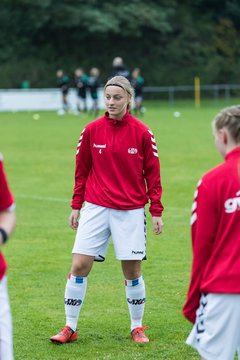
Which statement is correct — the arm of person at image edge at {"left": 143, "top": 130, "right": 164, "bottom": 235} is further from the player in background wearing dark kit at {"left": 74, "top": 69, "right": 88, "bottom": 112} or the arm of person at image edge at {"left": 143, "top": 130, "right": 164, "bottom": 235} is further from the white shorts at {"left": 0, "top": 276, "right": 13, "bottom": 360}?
the player in background wearing dark kit at {"left": 74, "top": 69, "right": 88, "bottom": 112}

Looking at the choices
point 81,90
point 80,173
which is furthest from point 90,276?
point 81,90

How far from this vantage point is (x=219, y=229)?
4879 mm

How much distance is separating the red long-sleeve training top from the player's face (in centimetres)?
7

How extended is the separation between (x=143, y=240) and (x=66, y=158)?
612 inches

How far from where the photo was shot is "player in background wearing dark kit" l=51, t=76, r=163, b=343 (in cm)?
745

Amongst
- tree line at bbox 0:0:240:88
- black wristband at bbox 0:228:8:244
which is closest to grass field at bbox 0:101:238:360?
black wristband at bbox 0:228:8:244

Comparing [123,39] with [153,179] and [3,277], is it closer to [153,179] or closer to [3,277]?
[153,179]

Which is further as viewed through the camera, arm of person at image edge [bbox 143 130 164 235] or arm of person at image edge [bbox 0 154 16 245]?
arm of person at image edge [bbox 143 130 164 235]

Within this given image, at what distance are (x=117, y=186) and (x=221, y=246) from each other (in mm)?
2678

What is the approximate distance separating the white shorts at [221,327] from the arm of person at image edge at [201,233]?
138 mm

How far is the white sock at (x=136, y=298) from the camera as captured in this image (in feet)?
25.4

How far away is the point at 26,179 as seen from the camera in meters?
19.3

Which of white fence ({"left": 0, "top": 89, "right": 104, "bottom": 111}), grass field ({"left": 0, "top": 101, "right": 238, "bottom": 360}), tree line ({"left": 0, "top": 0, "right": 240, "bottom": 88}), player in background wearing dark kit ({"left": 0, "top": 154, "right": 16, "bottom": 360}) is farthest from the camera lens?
tree line ({"left": 0, "top": 0, "right": 240, "bottom": 88})

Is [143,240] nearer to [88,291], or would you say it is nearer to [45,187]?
[88,291]
